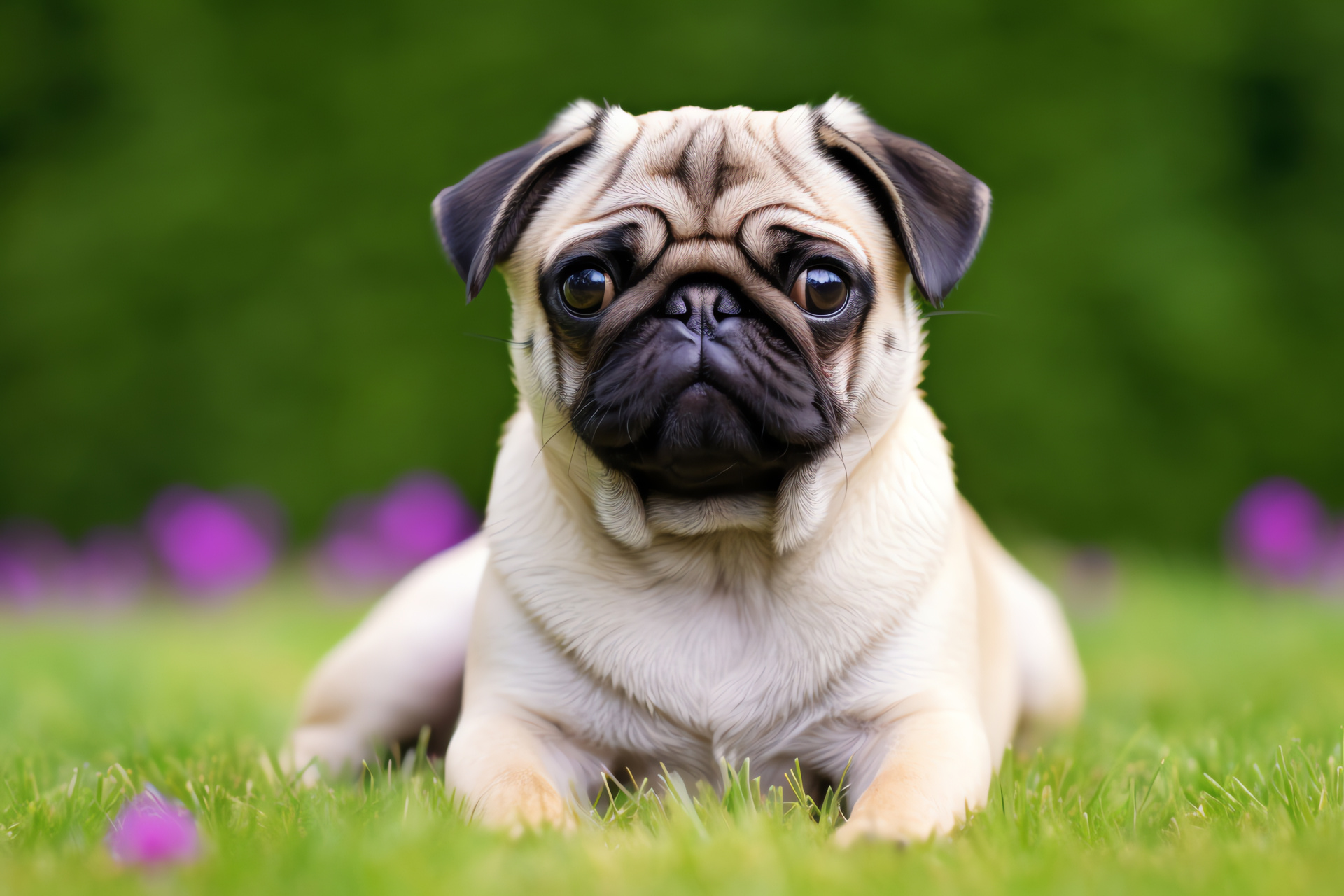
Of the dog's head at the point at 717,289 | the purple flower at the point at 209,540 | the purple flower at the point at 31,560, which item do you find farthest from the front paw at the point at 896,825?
the purple flower at the point at 31,560

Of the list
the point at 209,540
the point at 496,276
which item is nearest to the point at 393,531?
the point at 209,540

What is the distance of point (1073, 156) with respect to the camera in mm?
6574

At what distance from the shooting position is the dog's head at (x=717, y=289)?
2.57m

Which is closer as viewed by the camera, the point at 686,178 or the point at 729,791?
the point at 729,791

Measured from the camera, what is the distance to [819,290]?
8.70 feet

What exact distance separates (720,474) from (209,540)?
5388mm

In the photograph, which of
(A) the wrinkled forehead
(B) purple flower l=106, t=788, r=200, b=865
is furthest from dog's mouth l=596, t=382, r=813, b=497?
(B) purple flower l=106, t=788, r=200, b=865

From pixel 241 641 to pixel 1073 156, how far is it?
5.13 meters

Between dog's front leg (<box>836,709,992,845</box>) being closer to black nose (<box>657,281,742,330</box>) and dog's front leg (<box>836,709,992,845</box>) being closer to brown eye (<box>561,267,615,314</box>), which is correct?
black nose (<box>657,281,742,330</box>)

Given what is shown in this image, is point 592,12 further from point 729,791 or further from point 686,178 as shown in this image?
point 729,791

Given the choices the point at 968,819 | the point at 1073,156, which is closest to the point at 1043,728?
the point at 968,819

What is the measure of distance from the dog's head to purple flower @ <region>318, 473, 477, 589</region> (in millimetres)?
4195

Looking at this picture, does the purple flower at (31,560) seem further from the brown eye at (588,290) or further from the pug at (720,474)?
the brown eye at (588,290)

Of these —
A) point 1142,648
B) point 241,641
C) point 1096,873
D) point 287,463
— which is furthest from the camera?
point 287,463
